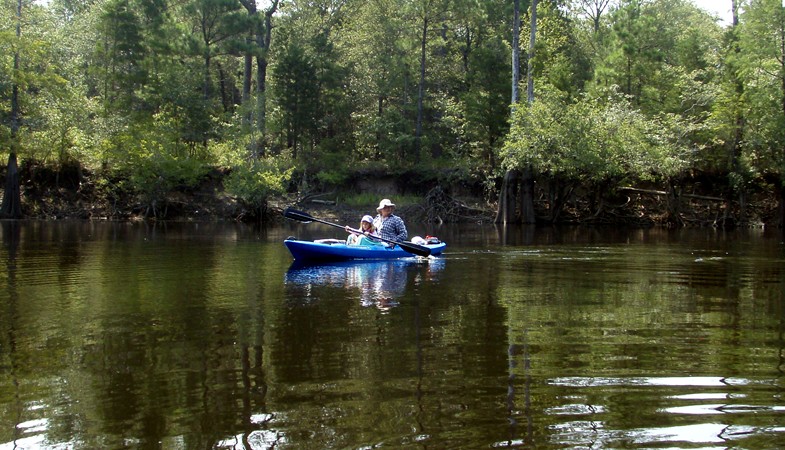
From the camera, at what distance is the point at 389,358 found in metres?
6.80

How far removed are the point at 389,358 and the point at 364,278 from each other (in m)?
6.24

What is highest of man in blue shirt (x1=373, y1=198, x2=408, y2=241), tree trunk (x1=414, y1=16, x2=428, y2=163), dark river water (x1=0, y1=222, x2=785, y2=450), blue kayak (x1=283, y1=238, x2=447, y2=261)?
tree trunk (x1=414, y1=16, x2=428, y2=163)

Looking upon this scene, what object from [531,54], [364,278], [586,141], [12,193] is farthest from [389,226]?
[12,193]

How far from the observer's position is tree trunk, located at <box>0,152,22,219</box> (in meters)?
31.6

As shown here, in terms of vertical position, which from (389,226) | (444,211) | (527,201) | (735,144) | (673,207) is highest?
(735,144)

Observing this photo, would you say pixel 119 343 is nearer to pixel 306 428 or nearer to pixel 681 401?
pixel 306 428

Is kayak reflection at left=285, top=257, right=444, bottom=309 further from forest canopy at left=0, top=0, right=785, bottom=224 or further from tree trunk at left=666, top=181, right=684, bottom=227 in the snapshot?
tree trunk at left=666, top=181, right=684, bottom=227

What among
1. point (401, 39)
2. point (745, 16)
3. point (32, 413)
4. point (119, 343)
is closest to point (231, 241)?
point (119, 343)

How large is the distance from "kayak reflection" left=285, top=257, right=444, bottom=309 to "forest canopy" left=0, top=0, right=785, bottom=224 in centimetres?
1634

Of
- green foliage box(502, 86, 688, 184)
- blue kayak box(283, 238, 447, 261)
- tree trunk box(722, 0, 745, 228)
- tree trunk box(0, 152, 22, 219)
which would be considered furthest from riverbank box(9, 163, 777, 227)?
blue kayak box(283, 238, 447, 261)

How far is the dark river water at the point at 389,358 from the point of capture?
15.9 ft

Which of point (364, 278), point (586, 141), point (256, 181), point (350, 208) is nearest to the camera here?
point (364, 278)

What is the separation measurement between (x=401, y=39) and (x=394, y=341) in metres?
32.2

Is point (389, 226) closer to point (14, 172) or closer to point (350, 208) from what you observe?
point (350, 208)
